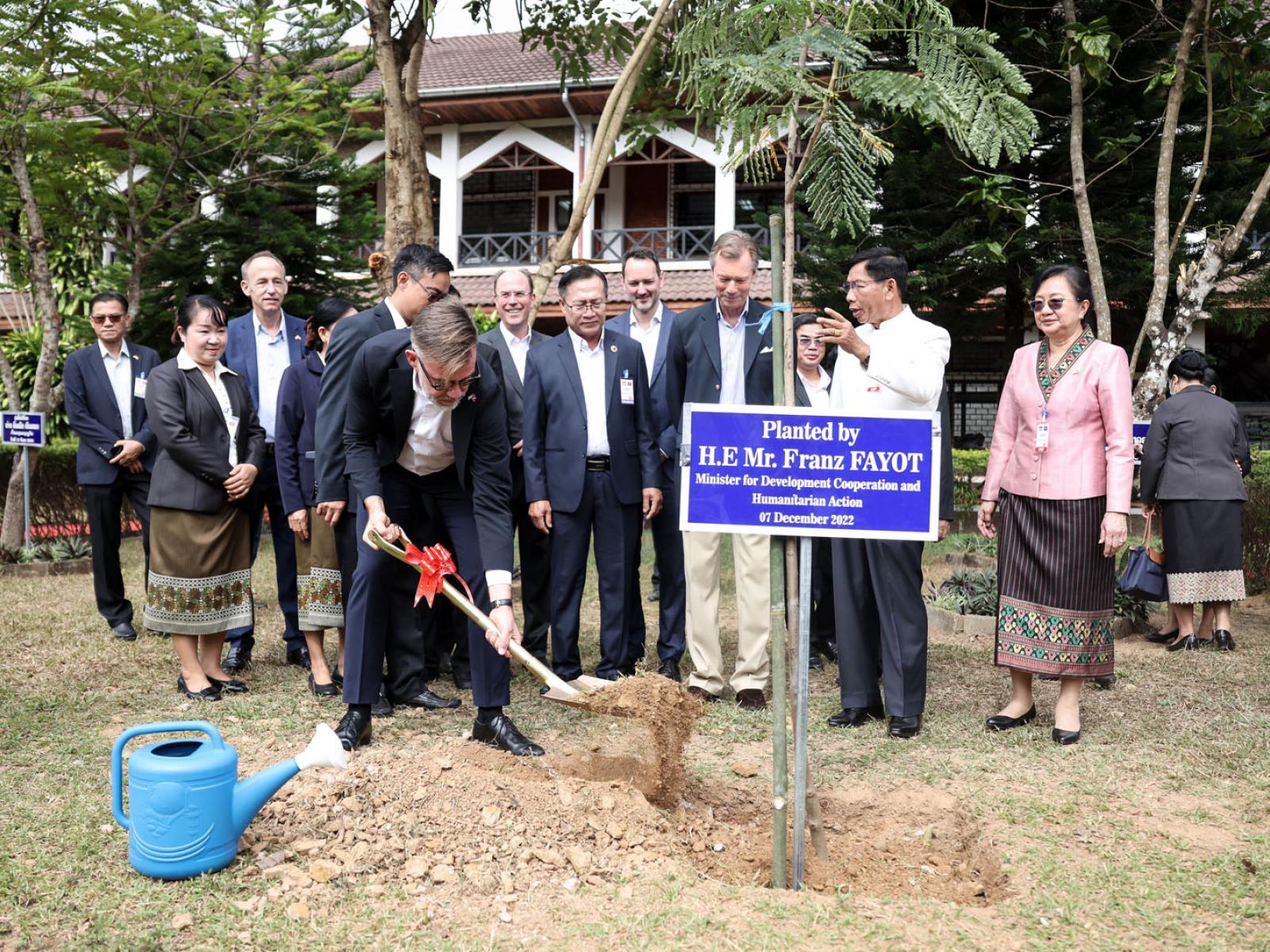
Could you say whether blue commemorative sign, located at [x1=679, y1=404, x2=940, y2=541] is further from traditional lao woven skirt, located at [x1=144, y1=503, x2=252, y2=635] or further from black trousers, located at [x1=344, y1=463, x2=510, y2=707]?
traditional lao woven skirt, located at [x1=144, y1=503, x2=252, y2=635]

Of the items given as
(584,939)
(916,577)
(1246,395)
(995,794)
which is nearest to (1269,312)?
(1246,395)

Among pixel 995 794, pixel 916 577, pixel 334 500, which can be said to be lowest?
pixel 995 794

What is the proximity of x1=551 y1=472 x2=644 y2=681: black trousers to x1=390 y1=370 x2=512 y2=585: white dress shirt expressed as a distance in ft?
3.92

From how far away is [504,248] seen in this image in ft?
67.5

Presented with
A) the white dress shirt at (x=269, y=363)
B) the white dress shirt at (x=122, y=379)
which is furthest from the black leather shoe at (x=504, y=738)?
the white dress shirt at (x=122, y=379)

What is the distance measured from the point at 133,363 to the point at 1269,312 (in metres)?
11.4

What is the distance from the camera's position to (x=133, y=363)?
709cm

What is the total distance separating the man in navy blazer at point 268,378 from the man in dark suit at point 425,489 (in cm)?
166

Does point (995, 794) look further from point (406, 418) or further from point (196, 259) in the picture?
point (196, 259)

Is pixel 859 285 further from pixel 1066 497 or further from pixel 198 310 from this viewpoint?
pixel 198 310

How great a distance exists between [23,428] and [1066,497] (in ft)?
27.7

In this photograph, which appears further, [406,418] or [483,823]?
[406,418]

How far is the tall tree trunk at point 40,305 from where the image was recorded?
888 cm

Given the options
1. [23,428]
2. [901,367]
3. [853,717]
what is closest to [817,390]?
[901,367]
